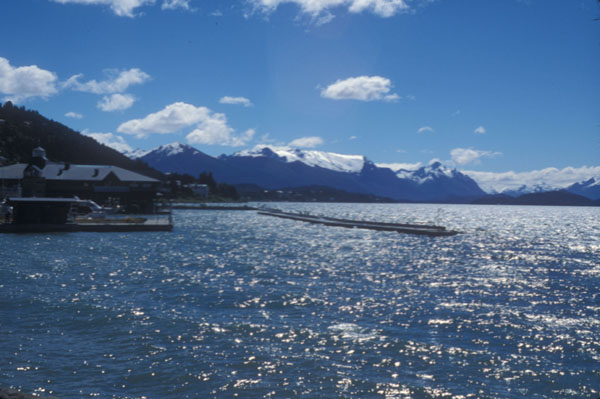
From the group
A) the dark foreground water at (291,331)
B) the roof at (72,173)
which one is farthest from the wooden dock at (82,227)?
the roof at (72,173)

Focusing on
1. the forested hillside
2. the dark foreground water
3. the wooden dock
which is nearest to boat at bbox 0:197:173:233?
the wooden dock

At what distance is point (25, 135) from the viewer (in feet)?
574

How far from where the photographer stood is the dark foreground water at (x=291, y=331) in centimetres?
1138

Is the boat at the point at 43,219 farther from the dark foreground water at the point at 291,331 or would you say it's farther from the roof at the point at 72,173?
the roof at the point at 72,173

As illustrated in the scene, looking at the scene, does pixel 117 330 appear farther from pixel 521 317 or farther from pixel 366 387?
pixel 521 317

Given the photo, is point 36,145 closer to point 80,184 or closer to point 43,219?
point 80,184

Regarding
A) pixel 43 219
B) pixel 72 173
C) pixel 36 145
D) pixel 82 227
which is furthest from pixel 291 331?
pixel 36 145

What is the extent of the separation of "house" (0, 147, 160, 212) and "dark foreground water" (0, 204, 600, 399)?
2559 inches

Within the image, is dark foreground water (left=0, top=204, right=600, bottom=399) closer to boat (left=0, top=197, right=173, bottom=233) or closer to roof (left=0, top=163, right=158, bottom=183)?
boat (left=0, top=197, right=173, bottom=233)

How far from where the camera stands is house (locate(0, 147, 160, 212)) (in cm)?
8875

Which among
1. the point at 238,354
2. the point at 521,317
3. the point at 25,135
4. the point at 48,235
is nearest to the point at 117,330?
the point at 238,354

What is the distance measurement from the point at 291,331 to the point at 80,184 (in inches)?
3535

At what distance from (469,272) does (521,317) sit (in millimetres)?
13197

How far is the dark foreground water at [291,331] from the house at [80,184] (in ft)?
213
